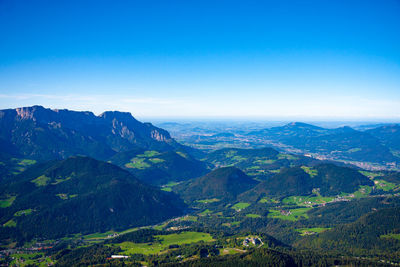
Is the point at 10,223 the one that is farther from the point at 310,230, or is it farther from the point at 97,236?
the point at 310,230

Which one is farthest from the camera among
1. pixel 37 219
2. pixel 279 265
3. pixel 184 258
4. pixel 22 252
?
pixel 37 219

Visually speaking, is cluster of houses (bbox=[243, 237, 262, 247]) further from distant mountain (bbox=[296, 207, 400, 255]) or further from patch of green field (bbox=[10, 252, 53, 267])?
patch of green field (bbox=[10, 252, 53, 267])

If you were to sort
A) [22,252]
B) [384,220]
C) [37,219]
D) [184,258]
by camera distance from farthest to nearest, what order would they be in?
[37,219] < [384,220] < [22,252] < [184,258]

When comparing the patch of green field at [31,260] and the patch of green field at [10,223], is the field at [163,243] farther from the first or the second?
the patch of green field at [10,223]

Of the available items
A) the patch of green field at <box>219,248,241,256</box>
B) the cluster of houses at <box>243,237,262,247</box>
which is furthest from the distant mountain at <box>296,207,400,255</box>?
the patch of green field at <box>219,248,241,256</box>

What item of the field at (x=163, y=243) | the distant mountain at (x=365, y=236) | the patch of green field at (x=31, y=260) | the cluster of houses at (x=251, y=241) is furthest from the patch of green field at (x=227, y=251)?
the patch of green field at (x=31, y=260)

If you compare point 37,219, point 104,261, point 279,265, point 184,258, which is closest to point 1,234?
point 37,219

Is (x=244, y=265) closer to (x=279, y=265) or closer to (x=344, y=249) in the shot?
(x=279, y=265)

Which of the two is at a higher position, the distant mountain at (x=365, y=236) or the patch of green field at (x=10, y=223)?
the distant mountain at (x=365, y=236)
